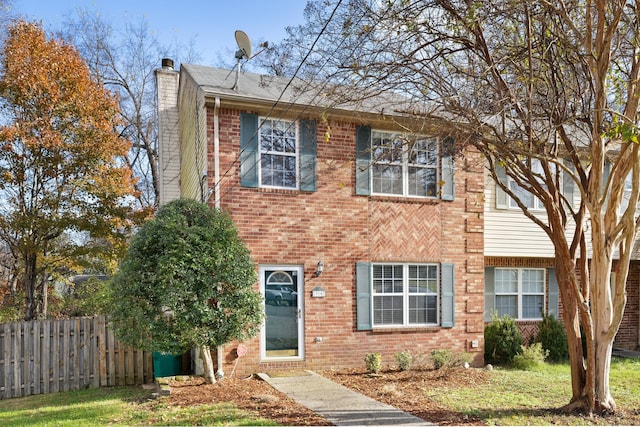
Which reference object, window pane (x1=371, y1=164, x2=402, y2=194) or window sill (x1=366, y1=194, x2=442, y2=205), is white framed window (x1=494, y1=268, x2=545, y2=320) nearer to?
window sill (x1=366, y1=194, x2=442, y2=205)

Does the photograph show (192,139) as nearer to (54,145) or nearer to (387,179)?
(54,145)

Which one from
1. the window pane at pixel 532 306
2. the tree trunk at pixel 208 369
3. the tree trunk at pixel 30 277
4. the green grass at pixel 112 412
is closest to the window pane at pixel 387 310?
the tree trunk at pixel 208 369

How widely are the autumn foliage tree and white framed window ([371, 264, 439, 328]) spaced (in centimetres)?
772

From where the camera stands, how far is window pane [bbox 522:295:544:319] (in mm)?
13523

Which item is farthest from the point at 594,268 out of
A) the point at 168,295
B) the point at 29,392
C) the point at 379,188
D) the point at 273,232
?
the point at 29,392

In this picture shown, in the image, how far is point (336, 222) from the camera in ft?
34.3

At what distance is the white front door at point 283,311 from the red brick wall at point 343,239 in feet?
0.50

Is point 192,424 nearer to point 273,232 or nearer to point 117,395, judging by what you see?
point 117,395

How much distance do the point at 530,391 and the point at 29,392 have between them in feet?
30.1

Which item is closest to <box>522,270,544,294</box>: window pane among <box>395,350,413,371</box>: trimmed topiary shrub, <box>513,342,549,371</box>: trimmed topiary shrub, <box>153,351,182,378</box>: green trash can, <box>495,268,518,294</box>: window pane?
<box>495,268,518,294</box>: window pane

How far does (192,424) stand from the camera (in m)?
6.27

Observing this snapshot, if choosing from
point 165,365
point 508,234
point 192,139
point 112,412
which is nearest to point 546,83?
point 508,234

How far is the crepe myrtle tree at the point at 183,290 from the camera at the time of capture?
7867mm

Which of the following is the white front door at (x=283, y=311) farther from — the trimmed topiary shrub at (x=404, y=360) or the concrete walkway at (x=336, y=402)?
the trimmed topiary shrub at (x=404, y=360)
